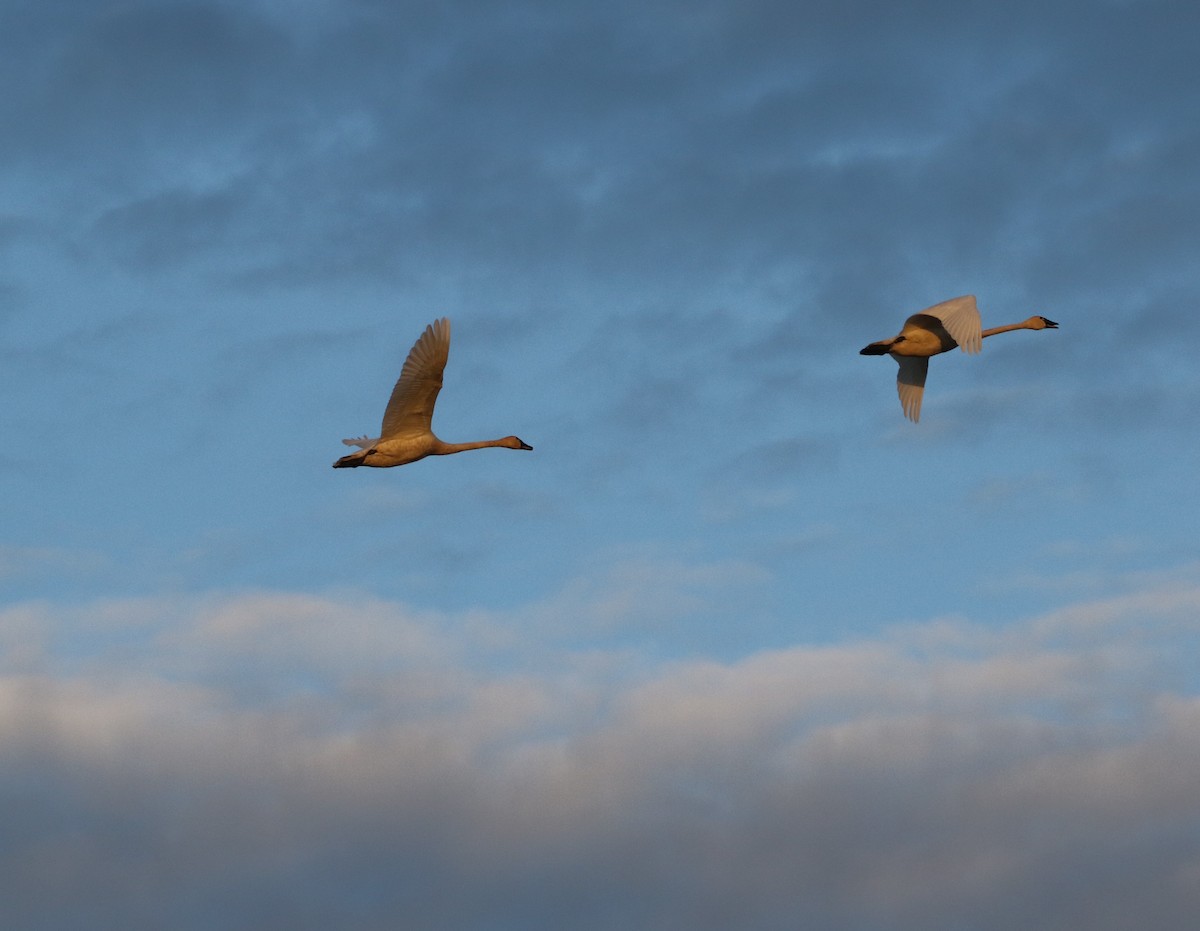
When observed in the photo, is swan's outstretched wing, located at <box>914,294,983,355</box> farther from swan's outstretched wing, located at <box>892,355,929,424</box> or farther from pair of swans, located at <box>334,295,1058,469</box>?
swan's outstretched wing, located at <box>892,355,929,424</box>

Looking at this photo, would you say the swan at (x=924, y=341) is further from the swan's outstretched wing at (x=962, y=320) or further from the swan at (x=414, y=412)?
the swan at (x=414, y=412)

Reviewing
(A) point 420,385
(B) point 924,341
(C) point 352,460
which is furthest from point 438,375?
(B) point 924,341

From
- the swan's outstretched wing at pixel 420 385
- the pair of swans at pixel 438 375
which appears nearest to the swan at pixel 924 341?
the pair of swans at pixel 438 375

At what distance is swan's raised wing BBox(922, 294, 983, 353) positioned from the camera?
62.2 meters

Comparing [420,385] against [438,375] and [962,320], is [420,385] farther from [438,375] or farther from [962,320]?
[962,320]

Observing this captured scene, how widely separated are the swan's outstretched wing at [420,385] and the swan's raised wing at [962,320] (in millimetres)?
13301

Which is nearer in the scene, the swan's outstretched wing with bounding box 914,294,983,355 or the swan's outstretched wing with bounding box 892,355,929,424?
the swan's outstretched wing with bounding box 914,294,983,355

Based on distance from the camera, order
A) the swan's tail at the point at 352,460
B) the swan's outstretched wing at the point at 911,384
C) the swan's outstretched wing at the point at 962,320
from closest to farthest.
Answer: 1. the swan's outstretched wing at the point at 962,320
2. the swan's tail at the point at 352,460
3. the swan's outstretched wing at the point at 911,384

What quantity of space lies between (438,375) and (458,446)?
5.46 meters

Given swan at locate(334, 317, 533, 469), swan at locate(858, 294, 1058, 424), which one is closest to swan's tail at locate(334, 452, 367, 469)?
swan at locate(334, 317, 533, 469)

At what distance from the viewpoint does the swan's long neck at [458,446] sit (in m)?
66.9

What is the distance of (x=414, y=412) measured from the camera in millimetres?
64750

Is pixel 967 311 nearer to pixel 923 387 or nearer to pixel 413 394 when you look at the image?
pixel 923 387

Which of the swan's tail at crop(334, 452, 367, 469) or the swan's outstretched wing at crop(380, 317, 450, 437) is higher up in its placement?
the swan's outstretched wing at crop(380, 317, 450, 437)
